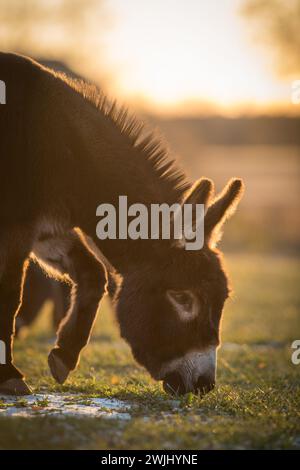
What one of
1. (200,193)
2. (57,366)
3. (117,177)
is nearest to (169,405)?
(57,366)

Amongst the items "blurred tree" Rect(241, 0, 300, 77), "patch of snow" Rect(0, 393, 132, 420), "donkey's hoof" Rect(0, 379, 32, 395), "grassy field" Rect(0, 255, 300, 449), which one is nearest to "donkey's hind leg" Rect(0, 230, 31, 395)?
"donkey's hoof" Rect(0, 379, 32, 395)

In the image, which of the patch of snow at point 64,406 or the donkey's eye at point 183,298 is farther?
the donkey's eye at point 183,298

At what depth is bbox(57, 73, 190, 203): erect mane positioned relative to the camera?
5753 millimetres

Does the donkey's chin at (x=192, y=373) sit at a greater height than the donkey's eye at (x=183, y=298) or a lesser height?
lesser

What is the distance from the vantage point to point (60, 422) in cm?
445

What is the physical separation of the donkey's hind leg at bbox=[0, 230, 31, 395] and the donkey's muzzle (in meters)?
1.03

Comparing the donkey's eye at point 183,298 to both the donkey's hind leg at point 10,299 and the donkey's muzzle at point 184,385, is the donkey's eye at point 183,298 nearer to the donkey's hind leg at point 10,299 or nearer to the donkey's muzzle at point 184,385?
the donkey's muzzle at point 184,385

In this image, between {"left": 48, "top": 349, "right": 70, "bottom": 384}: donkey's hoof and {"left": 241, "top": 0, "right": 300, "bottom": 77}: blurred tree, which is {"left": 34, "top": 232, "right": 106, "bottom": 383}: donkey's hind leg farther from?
{"left": 241, "top": 0, "right": 300, "bottom": 77}: blurred tree

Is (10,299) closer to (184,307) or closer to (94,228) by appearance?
(94,228)

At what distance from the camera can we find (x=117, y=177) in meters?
5.67

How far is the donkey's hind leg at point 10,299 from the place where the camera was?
5.52 metres

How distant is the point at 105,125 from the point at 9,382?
202 cm

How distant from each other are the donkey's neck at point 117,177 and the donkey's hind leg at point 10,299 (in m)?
0.51

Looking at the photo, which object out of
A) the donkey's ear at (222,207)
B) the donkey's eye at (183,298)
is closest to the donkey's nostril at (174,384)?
the donkey's eye at (183,298)
